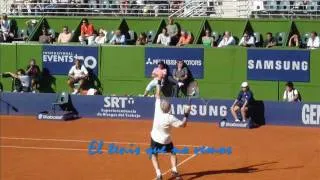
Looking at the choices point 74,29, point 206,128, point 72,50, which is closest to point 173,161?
point 206,128

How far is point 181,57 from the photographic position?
26359mm

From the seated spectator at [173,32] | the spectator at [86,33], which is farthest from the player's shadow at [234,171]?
the spectator at [86,33]

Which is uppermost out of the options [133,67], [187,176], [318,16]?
[318,16]

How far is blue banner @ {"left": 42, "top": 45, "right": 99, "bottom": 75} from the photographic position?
90.6ft

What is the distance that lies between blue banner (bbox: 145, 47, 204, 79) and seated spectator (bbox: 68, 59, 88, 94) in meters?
2.54

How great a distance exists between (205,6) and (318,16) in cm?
485

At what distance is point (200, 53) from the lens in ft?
85.9

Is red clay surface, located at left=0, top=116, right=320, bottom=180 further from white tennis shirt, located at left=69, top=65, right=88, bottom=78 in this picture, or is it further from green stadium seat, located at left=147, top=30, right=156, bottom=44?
green stadium seat, located at left=147, top=30, right=156, bottom=44

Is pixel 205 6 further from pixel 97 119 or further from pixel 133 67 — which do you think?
pixel 97 119

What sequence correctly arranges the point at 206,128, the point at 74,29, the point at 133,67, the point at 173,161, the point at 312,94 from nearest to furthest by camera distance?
the point at 173,161 < the point at 206,128 < the point at 312,94 < the point at 133,67 < the point at 74,29

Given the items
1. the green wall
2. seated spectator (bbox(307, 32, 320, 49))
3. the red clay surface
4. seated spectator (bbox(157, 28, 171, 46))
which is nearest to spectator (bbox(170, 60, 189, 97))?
the green wall

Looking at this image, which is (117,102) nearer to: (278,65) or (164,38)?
(164,38)

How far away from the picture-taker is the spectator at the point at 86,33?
28391 millimetres

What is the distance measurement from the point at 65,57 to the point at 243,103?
25.7 feet
